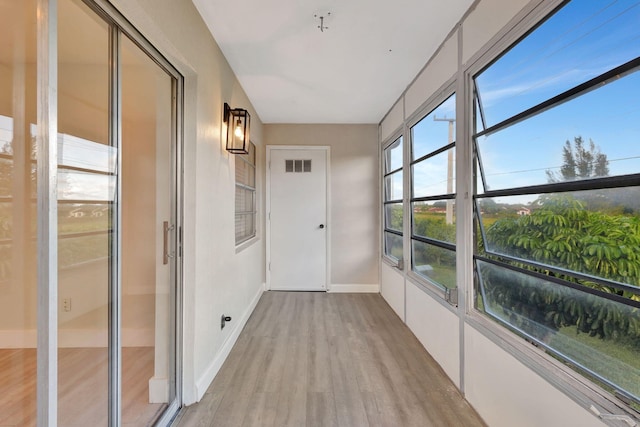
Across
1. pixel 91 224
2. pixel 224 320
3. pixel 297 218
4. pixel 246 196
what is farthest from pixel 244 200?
pixel 91 224

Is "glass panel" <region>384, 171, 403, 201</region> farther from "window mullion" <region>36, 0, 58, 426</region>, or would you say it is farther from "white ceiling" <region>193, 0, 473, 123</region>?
"window mullion" <region>36, 0, 58, 426</region>

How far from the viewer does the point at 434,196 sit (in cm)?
246

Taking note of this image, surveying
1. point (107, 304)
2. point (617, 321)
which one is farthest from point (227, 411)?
point (617, 321)

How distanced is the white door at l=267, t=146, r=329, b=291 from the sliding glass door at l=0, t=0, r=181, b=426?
251 centimetres

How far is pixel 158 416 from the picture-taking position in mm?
1581

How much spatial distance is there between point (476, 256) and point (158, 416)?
206 centimetres

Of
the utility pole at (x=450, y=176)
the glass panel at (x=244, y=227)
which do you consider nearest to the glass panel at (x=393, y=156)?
the utility pole at (x=450, y=176)

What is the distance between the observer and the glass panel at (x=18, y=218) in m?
0.85

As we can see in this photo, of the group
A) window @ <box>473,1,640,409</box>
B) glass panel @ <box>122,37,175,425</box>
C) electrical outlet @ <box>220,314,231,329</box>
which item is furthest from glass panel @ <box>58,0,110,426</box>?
window @ <box>473,1,640,409</box>

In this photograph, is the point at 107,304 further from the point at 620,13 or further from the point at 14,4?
the point at 620,13

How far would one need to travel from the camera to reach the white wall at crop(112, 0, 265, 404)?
154 cm

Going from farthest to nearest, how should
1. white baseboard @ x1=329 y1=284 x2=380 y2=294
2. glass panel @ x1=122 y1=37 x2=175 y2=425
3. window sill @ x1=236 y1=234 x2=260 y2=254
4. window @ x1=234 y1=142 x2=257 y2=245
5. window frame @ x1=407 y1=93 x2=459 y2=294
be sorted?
1. white baseboard @ x1=329 y1=284 x2=380 y2=294
2. window @ x1=234 y1=142 x2=257 y2=245
3. window sill @ x1=236 y1=234 x2=260 y2=254
4. window frame @ x1=407 y1=93 x2=459 y2=294
5. glass panel @ x1=122 y1=37 x2=175 y2=425

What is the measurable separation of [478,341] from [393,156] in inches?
99.4

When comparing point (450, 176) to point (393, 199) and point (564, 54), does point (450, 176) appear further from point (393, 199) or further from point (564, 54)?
point (393, 199)
